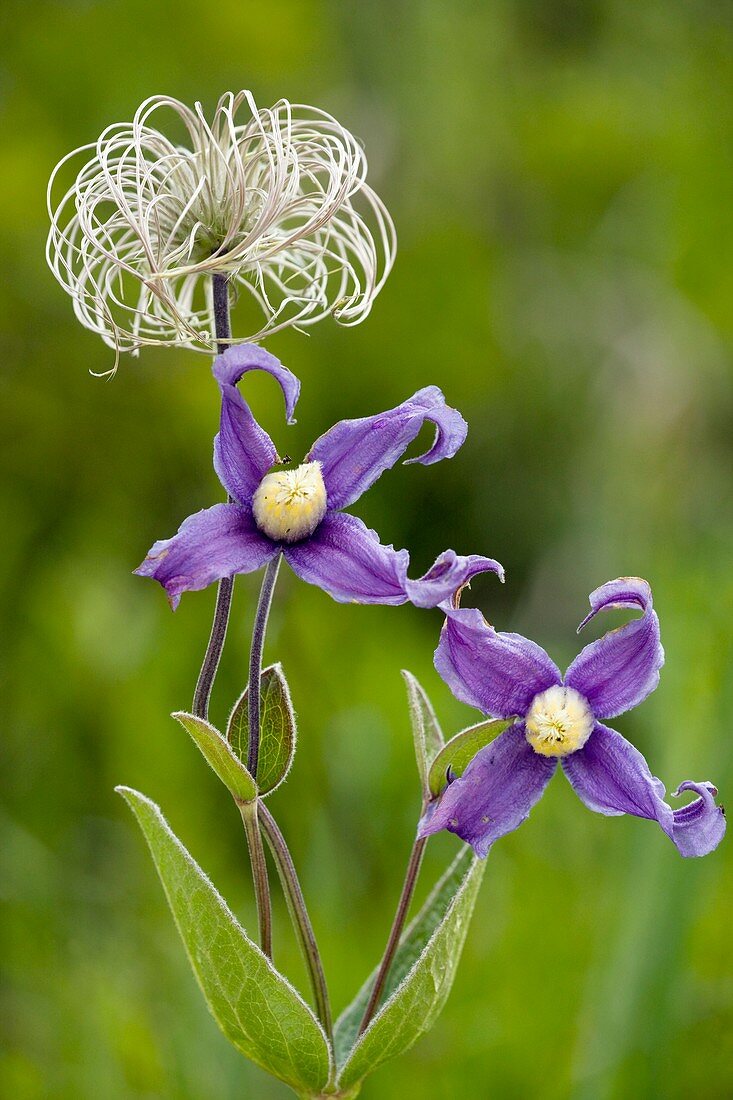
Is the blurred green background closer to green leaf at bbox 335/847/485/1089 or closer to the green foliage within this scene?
the green foliage

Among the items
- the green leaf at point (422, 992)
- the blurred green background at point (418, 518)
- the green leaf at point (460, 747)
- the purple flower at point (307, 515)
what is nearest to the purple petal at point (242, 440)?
the purple flower at point (307, 515)

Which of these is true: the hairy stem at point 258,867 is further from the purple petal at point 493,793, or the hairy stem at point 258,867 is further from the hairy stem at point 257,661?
the purple petal at point 493,793

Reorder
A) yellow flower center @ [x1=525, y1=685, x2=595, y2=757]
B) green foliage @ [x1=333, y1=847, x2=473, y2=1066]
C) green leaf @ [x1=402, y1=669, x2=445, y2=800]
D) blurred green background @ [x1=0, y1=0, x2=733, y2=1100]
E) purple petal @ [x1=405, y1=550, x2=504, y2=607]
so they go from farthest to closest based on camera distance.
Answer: blurred green background @ [x1=0, y1=0, x2=733, y2=1100]
green foliage @ [x1=333, y1=847, x2=473, y2=1066]
green leaf @ [x1=402, y1=669, x2=445, y2=800]
yellow flower center @ [x1=525, y1=685, x2=595, y2=757]
purple petal @ [x1=405, y1=550, x2=504, y2=607]

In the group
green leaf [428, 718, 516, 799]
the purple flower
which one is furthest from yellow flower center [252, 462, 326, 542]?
green leaf [428, 718, 516, 799]

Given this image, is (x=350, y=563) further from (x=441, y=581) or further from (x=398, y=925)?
(x=398, y=925)

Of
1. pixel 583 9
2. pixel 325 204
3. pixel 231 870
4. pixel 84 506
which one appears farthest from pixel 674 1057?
pixel 583 9

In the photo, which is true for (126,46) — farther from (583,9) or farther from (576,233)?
(583,9)
